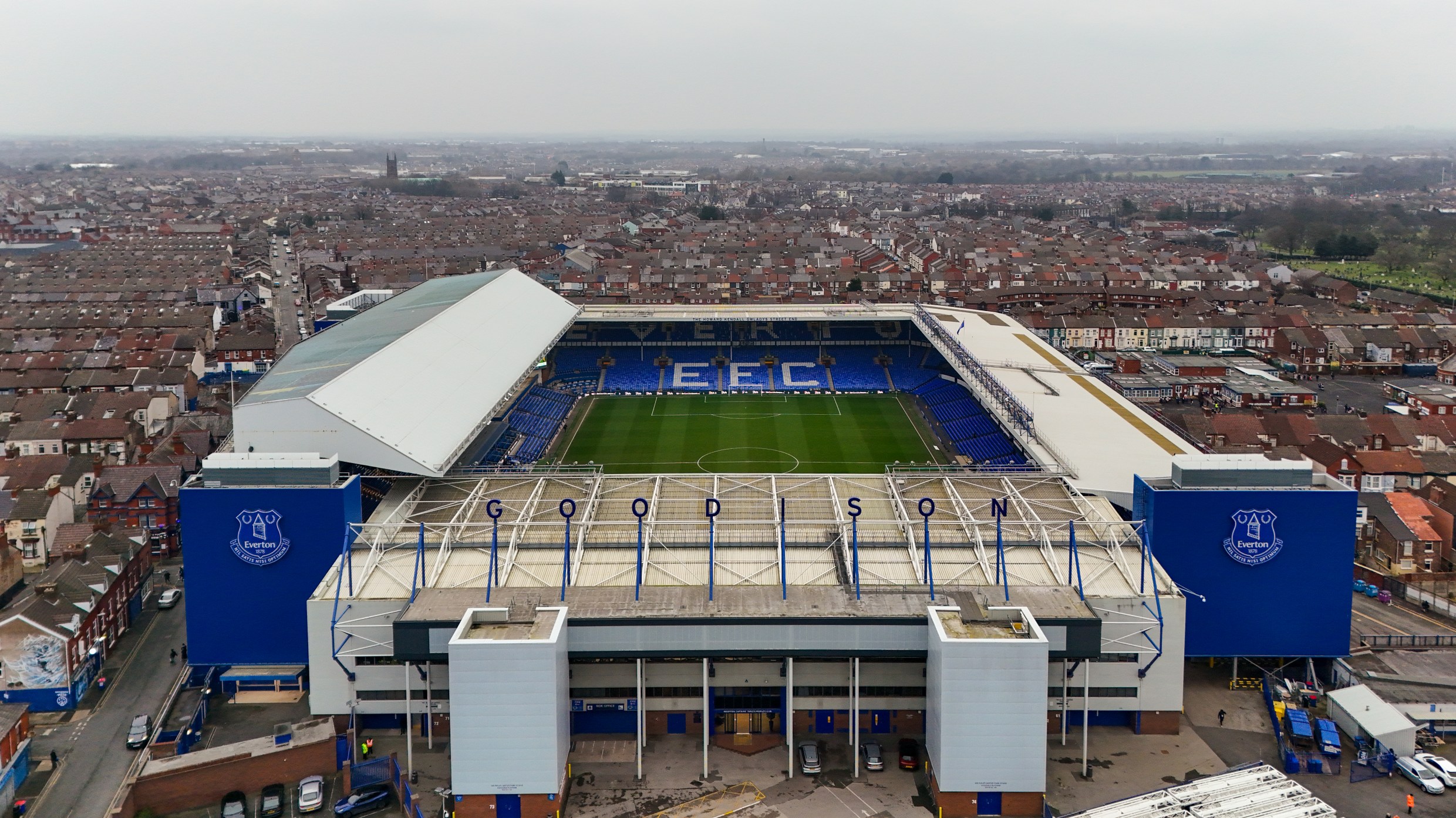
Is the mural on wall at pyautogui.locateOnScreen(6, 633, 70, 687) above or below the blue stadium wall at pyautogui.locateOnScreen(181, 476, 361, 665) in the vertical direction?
below

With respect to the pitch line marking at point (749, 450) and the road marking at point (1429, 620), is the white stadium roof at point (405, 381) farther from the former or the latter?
the road marking at point (1429, 620)

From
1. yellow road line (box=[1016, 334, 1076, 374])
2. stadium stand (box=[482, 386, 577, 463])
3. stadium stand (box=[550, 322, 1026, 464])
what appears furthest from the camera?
stadium stand (box=[550, 322, 1026, 464])

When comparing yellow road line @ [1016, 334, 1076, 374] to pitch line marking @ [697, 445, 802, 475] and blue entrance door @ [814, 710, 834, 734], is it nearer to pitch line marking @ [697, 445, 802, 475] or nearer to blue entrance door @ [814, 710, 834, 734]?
pitch line marking @ [697, 445, 802, 475]

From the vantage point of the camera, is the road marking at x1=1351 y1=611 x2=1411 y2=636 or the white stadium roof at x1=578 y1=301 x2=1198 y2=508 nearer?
the road marking at x1=1351 y1=611 x2=1411 y2=636

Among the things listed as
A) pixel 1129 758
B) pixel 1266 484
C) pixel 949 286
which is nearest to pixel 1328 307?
pixel 949 286

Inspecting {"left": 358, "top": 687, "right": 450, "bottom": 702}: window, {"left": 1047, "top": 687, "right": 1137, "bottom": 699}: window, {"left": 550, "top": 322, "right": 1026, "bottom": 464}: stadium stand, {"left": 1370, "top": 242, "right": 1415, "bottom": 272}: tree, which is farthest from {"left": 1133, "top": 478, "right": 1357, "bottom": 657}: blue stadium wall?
{"left": 1370, "top": 242, "right": 1415, "bottom": 272}: tree

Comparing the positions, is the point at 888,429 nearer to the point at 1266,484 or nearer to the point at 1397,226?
the point at 1266,484

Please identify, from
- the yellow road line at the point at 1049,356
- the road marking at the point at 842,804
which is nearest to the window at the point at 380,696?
the road marking at the point at 842,804

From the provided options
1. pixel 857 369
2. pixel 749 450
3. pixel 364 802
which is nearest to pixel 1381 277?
pixel 857 369
